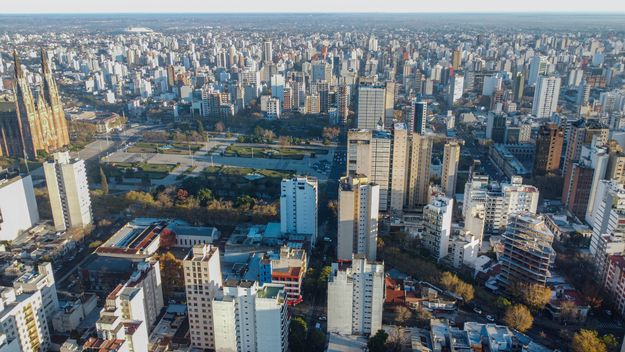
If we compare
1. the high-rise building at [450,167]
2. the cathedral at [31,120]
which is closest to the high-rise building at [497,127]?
the high-rise building at [450,167]

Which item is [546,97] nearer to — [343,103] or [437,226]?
[343,103]

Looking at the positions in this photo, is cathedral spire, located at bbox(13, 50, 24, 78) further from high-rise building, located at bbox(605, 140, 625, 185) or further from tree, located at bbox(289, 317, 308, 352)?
high-rise building, located at bbox(605, 140, 625, 185)

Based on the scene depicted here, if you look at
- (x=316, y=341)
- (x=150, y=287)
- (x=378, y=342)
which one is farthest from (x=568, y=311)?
(x=150, y=287)

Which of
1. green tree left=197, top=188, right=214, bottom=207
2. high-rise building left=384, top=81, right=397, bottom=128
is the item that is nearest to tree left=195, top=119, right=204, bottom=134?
high-rise building left=384, top=81, right=397, bottom=128

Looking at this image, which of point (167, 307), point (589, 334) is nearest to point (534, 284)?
point (589, 334)

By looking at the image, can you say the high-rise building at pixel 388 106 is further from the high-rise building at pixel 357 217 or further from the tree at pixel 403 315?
the tree at pixel 403 315

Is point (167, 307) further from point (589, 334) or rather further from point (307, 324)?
point (589, 334)

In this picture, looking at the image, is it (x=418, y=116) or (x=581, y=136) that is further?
(x=418, y=116)
